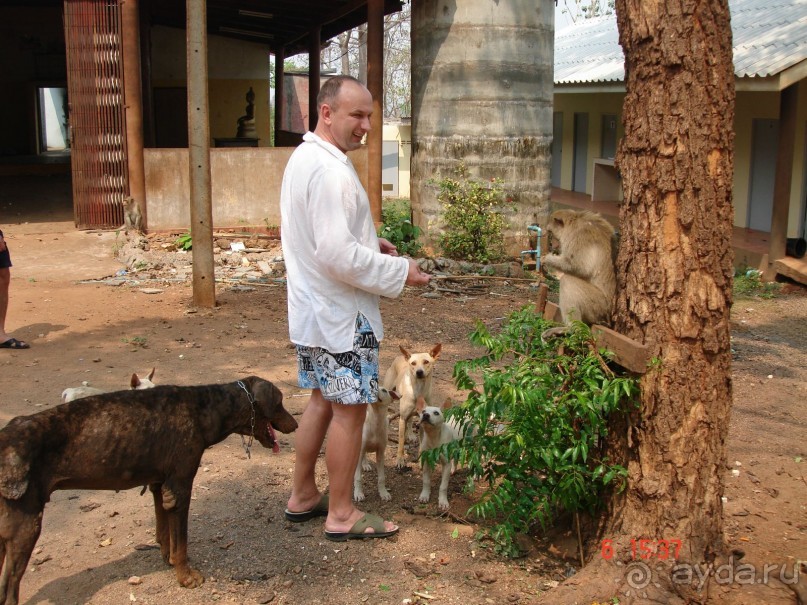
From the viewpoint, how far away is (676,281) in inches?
156

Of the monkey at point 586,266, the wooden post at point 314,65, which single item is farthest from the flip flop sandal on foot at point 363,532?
the wooden post at point 314,65

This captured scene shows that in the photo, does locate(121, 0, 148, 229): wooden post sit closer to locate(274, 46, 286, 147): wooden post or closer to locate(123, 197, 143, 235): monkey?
locate(123, 197, 143, 235): monkey

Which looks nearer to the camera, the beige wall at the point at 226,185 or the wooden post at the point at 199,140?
Result: the wooden post at the point at 199,140

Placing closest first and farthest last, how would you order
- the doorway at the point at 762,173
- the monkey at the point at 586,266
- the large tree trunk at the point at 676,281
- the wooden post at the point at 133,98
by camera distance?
1. the large tree trunk at the point at 676,281
2. the monkey at the point at 586,266
3. the wooden post at the point at 133,98
4. the doorway at the point at 762,173

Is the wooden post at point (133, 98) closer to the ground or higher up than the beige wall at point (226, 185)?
higher up

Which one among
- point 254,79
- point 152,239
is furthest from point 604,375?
point 254,79

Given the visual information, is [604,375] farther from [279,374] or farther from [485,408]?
[279,374]

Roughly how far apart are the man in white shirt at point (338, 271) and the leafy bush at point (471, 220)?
799cm

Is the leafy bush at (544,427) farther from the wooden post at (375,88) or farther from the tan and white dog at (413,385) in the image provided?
the wooden post at (375,88)

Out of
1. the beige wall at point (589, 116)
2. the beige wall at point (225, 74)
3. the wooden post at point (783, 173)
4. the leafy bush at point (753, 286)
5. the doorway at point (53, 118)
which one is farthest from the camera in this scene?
the doorway at point (53, 118)

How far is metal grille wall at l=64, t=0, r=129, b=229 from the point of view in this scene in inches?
517

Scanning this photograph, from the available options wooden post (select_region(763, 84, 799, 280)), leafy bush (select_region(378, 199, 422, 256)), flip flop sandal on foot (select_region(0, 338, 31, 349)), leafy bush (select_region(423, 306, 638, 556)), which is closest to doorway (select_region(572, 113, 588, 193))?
wooden post (select_region(763, 84, 799, 280))

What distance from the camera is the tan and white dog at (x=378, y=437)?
5.21m

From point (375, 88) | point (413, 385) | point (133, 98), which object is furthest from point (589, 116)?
point (413, 385)
